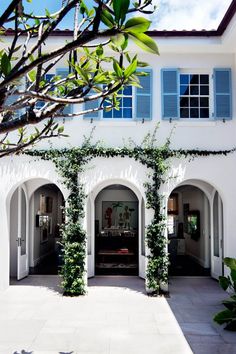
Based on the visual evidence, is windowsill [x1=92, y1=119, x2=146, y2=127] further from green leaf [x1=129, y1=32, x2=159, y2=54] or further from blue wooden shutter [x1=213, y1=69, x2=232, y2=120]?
green leaf [x1=129, y1=32, x2=159, y2=54]

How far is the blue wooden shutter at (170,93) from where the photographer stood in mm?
9953

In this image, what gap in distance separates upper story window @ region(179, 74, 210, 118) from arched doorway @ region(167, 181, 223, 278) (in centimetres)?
243

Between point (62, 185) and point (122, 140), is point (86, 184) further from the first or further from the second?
point (122, 140)

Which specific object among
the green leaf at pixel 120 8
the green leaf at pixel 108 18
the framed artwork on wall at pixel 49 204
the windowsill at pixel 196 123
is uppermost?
the windowsill at pixel 196 123

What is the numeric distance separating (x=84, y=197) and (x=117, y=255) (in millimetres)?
4076

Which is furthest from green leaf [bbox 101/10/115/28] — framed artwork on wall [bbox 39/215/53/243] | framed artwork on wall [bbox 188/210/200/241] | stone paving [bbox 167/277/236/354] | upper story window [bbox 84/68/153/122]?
framed artwork on wall [bbox 188/210/200/241]

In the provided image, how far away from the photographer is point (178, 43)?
31.6 ft

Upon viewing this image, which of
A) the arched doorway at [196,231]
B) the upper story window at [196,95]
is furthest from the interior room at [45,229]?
the upper story window at [196,95]

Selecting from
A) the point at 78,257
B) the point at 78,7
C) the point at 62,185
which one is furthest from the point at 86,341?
the point at 78,7

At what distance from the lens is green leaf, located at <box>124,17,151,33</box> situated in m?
1.91

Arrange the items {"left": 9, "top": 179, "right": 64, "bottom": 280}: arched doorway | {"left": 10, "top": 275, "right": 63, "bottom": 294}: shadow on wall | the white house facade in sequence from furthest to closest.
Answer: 1. {"left": 9, "top": 179, "right": 64, "bottom": 280}: arched doorway
2. {"left": 10, "top": 275, "right": 63, "bottom": 294}: shadow on wall
3. the white house facade

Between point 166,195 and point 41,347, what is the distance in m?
5.30

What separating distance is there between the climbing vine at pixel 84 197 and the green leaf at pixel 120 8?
773cm

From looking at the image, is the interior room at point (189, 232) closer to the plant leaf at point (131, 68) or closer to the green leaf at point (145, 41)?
the plant leaf at point (131, 68)
